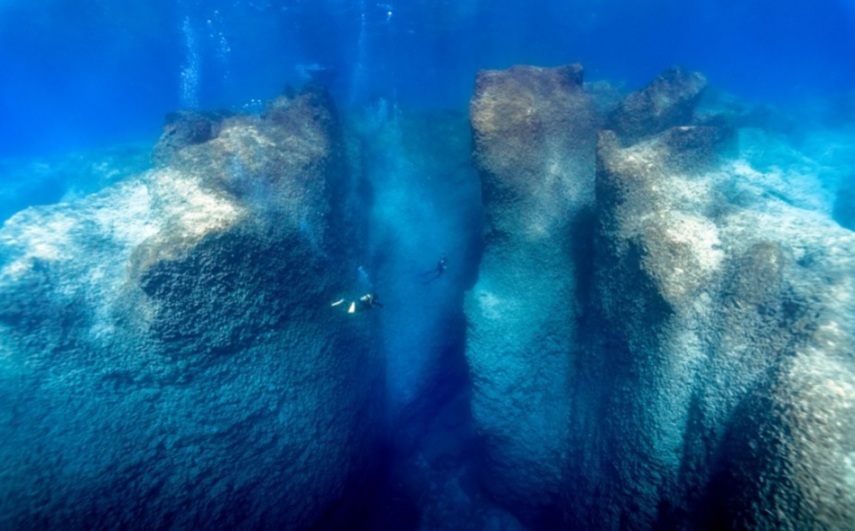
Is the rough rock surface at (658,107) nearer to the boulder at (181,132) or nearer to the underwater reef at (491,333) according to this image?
the underwater reef at (491,333)

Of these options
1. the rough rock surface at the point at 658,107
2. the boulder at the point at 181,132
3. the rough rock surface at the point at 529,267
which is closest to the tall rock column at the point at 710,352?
the rough rock surface at the point at 658,107

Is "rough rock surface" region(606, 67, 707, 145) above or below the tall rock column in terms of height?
above

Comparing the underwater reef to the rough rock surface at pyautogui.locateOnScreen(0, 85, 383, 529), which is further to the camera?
the rough rock surface at pyautogui.locateOnScreen(0, 85, 383, 529)

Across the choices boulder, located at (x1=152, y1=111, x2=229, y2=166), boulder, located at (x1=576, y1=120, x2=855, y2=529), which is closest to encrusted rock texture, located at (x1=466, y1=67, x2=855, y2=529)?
boulder, located at (x1=576, y1=120, x2=855, y2=529)

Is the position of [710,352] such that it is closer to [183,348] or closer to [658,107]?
[658,107]

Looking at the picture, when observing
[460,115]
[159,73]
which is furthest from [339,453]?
[159,73]

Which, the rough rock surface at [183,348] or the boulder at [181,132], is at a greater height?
the boulder at [181,132]

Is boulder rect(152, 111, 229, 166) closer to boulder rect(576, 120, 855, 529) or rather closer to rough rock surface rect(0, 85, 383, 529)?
rough rock surface rect(0, 85, 383, 529)
